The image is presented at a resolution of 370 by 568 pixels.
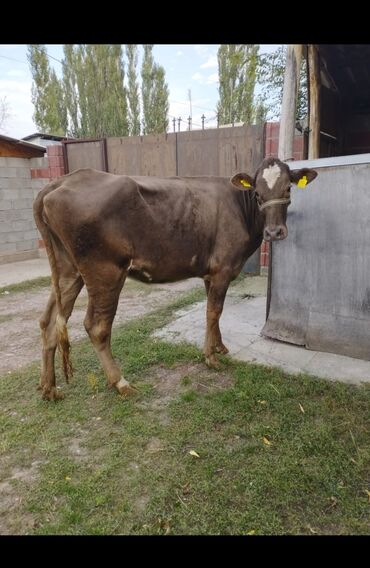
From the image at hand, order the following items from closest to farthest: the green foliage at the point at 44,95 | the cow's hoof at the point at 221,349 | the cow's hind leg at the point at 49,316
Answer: the cow's hind leg at the point at 49,316
the cow's hoof at the point at 221,349
the green foliage at the point at 44,95

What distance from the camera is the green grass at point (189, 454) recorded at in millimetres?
1896

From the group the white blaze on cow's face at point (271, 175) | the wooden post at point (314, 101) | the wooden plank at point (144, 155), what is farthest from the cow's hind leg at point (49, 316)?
the wooden plank at point (144, 155)

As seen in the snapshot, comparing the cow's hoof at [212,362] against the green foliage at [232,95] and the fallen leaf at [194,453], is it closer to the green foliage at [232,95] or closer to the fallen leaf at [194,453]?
the fallen leaf at [194,453]

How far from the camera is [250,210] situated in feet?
11.7

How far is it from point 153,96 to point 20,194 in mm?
20634

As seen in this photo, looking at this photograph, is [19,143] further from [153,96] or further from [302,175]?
[153,96]

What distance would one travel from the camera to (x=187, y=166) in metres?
7.29

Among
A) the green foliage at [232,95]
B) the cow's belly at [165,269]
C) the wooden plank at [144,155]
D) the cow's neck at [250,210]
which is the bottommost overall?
the cow's belly at [165,269]

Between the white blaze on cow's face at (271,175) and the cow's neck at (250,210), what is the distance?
16.2 inches

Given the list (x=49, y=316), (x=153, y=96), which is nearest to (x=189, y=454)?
(x=49, y=316)

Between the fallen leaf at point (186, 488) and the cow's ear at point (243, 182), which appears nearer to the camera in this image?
the fallen leaf at point (186, 488)

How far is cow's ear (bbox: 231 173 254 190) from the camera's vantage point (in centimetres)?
323

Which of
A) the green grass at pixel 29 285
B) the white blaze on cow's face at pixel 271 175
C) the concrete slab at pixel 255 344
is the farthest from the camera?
the green grass at pixel 29 285

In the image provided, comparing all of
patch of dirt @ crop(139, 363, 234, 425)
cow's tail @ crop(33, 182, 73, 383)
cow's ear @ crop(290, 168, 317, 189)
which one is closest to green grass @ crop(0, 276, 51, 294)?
patch of dirt @ crop(139, 363, 234, 425)
